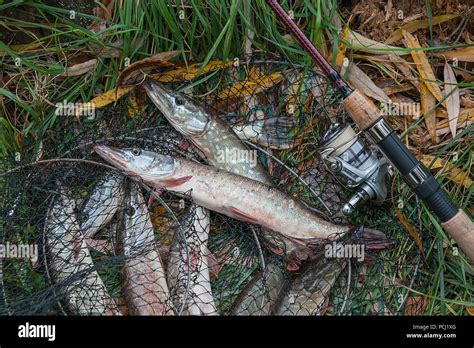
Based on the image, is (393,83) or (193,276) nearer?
(193,276)

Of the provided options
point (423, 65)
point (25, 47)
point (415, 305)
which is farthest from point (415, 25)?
point (25, 47)

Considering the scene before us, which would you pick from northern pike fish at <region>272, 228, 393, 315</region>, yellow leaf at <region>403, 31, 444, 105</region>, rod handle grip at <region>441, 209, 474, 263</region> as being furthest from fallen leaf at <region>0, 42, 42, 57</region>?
rod handle grip at <region>441, 209, 474, 263</region>

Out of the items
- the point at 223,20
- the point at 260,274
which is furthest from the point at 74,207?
the point at 223,20

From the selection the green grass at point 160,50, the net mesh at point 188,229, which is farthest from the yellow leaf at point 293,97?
the green grass at point 160,50

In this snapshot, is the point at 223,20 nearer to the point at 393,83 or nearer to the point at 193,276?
the point at 393,83

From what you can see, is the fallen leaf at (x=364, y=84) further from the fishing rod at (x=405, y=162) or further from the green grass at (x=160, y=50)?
the fishing rod at (x=405, y=162)
